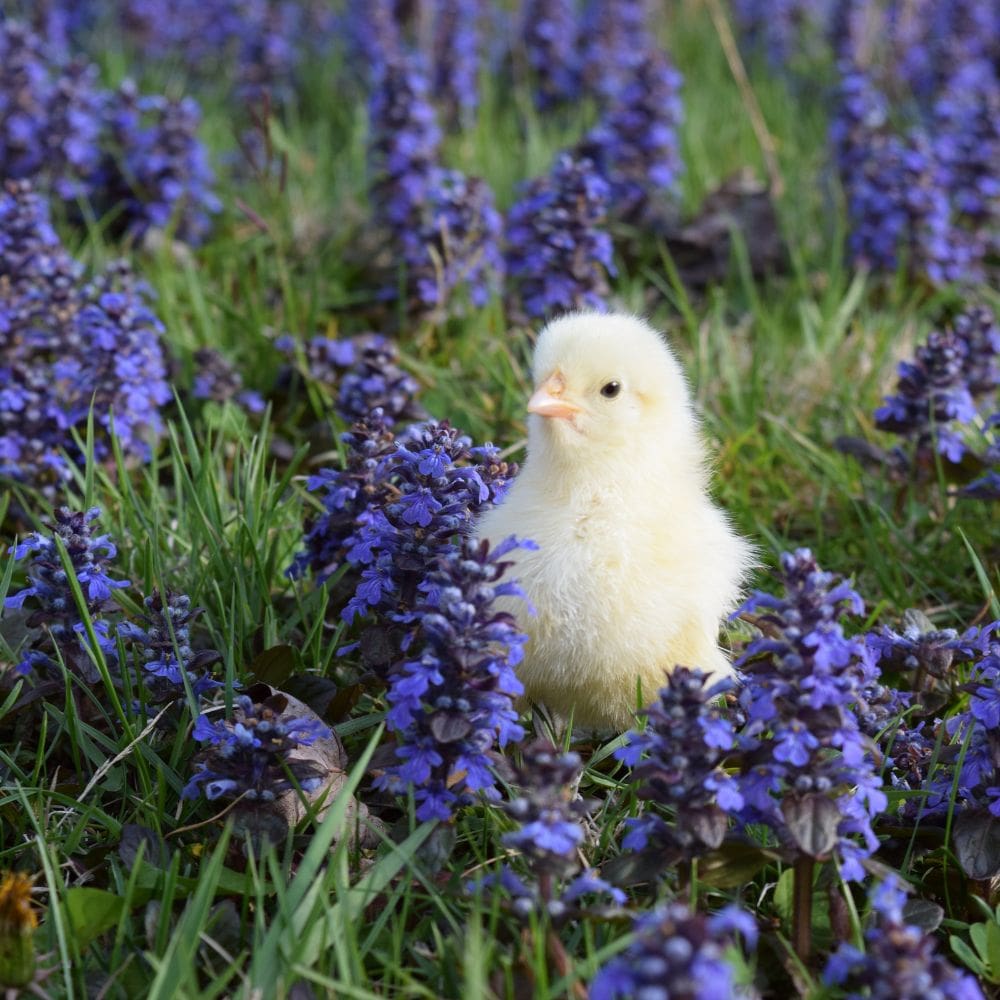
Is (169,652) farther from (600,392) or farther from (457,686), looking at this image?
(600,392)

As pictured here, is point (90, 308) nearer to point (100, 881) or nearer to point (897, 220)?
point (100, 881)

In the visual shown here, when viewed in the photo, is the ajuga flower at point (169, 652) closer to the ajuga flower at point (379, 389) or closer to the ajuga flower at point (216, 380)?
the ajuga flower at point (379, 389)

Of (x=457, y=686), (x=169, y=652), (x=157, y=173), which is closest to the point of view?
(x=457, y=686)

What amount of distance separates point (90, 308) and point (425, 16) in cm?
442

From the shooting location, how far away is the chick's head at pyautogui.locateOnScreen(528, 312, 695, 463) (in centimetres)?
317

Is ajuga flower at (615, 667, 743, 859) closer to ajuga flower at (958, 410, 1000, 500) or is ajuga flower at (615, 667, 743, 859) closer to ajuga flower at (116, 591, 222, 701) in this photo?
ajuga flower at (116, 591, 222, 701)

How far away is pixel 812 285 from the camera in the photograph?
6.53 metres

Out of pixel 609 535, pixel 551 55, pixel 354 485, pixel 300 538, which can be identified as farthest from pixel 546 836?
pixel 551 55

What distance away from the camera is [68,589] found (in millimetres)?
3312

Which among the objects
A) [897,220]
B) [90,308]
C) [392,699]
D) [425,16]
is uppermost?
[425,16]

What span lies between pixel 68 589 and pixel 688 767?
1.61 meters

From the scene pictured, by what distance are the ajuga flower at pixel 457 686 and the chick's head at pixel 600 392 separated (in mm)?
536

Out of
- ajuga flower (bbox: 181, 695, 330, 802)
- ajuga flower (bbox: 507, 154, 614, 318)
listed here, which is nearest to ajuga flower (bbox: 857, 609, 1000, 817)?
ajuga flower (bbox: 181, 695, 330, 802)

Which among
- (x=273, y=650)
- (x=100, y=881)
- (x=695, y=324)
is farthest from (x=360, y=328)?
(x=100, y=881)
